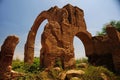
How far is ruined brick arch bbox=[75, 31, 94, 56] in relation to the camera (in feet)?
52.0

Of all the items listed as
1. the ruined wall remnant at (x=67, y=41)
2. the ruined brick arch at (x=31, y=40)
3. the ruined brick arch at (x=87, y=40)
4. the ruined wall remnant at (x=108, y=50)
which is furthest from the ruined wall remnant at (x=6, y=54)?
the ruined brick arch at (x=87, y=40)

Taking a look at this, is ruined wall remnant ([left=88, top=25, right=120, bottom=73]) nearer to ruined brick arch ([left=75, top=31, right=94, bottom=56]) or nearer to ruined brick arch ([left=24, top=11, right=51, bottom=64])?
ruined brick arch ([left=75, top=31, right=94, bottom=56])

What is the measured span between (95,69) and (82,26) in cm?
545

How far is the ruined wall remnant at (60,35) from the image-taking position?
1097cm

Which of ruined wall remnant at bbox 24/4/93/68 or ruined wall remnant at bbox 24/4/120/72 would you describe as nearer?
ruined wall remnant at bbox 24/4/93/68

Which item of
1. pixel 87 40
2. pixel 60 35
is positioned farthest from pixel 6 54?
pixel 87 40

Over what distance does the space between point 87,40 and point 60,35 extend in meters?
4.64

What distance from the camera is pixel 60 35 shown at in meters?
12.3

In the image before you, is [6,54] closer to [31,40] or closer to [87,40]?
[31,40]

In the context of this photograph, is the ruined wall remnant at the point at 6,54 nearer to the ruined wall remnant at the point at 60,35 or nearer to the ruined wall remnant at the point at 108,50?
the ruined wall remnant at the point at 60,35

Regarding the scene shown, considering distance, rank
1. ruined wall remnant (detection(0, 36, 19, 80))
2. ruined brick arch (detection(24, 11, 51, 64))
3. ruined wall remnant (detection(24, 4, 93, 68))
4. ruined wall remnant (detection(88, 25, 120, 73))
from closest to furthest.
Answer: ruined wall remnant (detection(0, 36, 19, 80))
ruined wall remnant (detection(24, 4, 93, 68))
ruined wall remnant (detection(88, 25, 120, 73))
ruined brick arch (detection(24, 11, 51, 64))

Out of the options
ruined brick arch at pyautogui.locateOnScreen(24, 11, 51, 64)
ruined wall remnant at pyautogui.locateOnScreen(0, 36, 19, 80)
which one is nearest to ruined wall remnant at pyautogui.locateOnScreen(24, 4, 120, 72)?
ruined brick arch at pyautogui.locateOnScreen(24, 11, 51, 64)

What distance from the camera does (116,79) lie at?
10969mm

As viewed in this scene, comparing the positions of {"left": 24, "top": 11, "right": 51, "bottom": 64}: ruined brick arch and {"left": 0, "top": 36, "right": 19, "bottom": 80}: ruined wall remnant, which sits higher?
{"left": 24, "top": 11, "right": 51, "bottom": 64}: ruined brick arch
